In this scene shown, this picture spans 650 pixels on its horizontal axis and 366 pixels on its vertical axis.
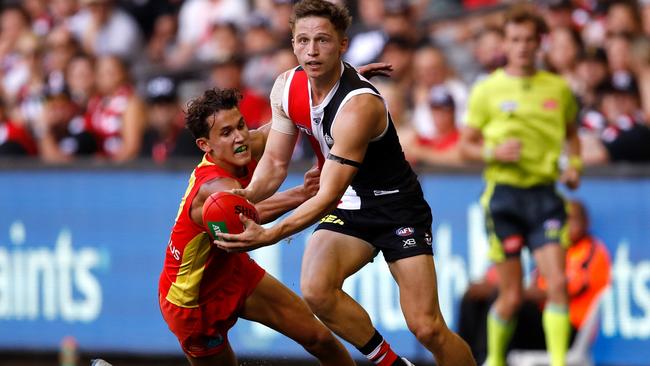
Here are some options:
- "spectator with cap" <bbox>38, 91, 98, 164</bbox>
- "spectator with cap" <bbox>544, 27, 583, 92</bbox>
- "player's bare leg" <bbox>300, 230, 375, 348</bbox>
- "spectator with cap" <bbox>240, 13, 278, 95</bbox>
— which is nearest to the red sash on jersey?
"player's bare leg" <bbox>300, 230, 375, 348</bbox>

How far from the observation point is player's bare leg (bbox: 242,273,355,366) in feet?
26.9

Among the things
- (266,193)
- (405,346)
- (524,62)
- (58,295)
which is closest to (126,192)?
(58,295)

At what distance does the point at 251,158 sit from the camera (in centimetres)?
826

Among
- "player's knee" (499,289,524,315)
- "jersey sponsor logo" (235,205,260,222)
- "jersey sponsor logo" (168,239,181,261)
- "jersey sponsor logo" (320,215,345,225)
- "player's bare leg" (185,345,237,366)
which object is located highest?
"jersey sponsor logo" (235,205,260,222)

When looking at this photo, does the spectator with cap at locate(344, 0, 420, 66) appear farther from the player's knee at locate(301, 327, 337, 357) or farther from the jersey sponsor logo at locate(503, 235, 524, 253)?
the player's knee at locate(301, 327, 337, 357)

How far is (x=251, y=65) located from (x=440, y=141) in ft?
10.6

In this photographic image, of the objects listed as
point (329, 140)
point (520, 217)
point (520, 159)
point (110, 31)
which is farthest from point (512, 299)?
point (110, 31)

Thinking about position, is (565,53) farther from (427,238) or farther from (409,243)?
(409,243)

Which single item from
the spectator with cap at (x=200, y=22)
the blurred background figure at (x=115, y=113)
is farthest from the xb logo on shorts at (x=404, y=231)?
the spectator with cap at (x=200, y=22)

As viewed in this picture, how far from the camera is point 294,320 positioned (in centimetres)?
823

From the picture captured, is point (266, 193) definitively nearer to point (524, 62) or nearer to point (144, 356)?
point (524, 62)

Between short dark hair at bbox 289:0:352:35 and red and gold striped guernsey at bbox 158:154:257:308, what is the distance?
1.04 m

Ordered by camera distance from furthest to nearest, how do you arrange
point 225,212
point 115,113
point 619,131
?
1. point 115,113
2. point 619,131
3. point 225,212

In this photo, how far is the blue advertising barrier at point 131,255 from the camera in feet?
38.7
